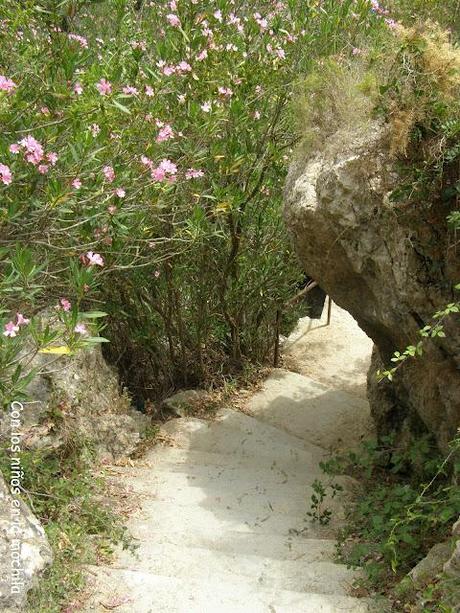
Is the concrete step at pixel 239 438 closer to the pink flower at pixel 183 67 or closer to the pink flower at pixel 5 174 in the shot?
the pink flower at pixel 183 67

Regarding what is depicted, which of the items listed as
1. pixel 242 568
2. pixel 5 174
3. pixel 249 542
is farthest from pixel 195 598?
pixel 5 174

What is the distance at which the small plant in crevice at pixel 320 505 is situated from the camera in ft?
15.4

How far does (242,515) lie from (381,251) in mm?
1924

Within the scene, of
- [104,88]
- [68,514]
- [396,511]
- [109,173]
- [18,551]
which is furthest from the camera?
[396,511]

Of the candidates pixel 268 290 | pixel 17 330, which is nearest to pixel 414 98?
pixel 17 330

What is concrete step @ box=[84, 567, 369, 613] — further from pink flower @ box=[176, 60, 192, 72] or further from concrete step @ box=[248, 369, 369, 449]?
pink flower @ box=[176, 60, 192, 72]

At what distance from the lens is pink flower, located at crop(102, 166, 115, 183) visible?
4109 millimetres

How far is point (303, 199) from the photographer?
4.79 metres

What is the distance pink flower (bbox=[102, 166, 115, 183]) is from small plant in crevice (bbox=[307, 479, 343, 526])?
231cm

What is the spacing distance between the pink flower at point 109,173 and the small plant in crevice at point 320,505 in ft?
7.59

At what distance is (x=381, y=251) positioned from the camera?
180 inches

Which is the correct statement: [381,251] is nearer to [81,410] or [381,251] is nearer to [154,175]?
[154,175]

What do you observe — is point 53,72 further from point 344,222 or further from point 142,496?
point 142,496

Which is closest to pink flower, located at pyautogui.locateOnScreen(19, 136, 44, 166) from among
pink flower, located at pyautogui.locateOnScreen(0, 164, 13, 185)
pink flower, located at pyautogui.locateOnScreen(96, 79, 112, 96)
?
pink flower, located at pyautogui.locateOnScreen(0, 164, 13, 185)
